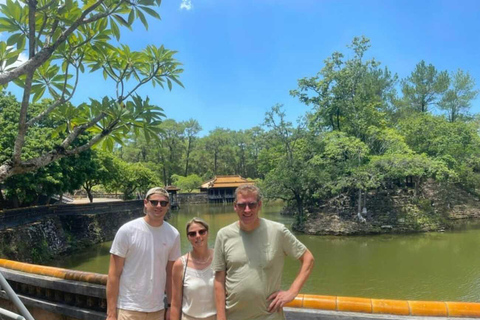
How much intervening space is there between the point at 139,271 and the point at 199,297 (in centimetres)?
45

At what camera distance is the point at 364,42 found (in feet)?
65.0

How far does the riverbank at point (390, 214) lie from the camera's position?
56.7 ft

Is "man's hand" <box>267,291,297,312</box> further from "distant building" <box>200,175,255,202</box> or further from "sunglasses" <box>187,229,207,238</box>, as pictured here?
"distant building" <box>200,175,255,202</box>

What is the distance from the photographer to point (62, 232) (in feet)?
45.2

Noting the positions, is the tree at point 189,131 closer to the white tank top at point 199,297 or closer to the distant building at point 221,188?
the distant building at point 221,188

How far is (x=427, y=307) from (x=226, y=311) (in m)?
1.22

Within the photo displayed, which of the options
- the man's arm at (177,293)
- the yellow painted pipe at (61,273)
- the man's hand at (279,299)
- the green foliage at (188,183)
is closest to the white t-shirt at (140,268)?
the man's arm at (177,293)

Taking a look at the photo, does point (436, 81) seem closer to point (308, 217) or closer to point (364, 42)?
point (364, 42)

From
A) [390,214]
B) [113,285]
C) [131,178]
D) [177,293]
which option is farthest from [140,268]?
[131,178]

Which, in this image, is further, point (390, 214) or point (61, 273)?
point (390, 214)

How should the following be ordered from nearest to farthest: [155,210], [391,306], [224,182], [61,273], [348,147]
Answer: [391,306], [155,210], [61,273], [348,147], [224,182]

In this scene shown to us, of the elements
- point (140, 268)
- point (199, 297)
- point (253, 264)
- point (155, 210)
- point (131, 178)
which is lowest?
point (199, 297)

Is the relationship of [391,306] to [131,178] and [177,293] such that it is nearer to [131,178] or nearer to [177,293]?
[177,293]

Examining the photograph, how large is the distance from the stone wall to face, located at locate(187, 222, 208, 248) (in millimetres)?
10722
